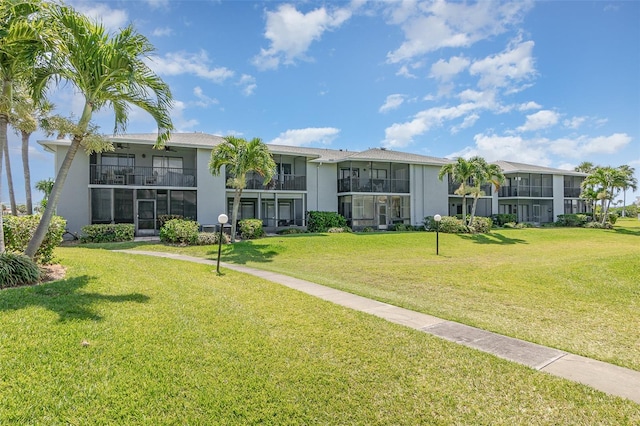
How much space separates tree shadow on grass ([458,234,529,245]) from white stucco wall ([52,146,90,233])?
25.0 m

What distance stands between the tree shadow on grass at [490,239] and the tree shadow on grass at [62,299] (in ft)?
73.8

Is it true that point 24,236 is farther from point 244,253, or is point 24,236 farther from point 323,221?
point 323,221

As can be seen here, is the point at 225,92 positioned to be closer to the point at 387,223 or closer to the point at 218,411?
the point at 387,223

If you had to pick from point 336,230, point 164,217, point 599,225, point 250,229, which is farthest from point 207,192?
point 599,225

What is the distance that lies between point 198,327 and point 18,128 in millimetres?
19975

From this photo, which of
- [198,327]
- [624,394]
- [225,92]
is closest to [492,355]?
[624,394]

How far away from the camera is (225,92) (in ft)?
65.6

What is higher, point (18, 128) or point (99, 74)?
point (18, 128)

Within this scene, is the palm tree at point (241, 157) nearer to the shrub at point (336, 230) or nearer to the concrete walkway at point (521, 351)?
the shrub at point (336, 230)

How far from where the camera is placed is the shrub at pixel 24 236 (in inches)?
318

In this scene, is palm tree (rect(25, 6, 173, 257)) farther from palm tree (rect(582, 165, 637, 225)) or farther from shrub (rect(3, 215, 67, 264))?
palm tree (rect(582, 165, 637, 225))

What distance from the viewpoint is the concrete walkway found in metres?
3.88

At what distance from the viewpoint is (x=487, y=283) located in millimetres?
10523

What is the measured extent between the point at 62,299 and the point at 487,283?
10877 millimetres
